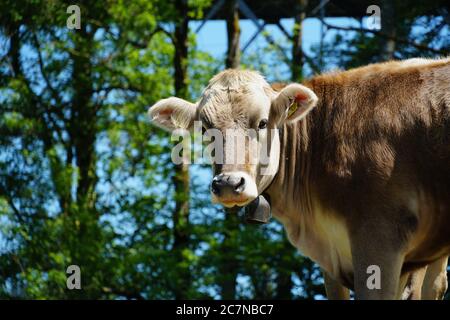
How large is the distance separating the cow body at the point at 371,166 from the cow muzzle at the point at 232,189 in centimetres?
87

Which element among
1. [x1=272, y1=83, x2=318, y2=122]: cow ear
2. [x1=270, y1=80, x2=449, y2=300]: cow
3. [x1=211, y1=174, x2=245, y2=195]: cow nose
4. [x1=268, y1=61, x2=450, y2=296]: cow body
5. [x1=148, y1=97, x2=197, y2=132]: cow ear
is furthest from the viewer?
[x1=270, y1=80, x2=449, y2=300]: cow

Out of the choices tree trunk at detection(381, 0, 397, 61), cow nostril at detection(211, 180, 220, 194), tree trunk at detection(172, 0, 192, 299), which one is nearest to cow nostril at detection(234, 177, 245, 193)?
cow nostril at detection(211, 180, 220, 194)

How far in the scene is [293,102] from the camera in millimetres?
9086

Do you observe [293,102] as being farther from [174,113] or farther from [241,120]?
[174,113]

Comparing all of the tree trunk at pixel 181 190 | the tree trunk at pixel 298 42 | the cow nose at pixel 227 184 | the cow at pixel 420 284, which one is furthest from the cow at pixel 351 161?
the tree trunk at pixel 298 42

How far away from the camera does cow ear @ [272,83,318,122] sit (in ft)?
29.5

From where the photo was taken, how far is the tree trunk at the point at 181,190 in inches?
924

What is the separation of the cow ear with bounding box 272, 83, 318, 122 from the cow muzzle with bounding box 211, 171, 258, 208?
3.09 feet

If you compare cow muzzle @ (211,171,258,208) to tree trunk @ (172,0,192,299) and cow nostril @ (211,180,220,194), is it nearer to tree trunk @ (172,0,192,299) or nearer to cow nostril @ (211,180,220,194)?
cow nostril @ (211,180,220,194)

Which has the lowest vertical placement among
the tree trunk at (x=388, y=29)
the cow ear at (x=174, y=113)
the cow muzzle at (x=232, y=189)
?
the cow muzzle at (x=232, y=189)

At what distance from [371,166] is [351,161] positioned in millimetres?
211

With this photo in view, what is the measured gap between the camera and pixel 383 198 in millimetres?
8516

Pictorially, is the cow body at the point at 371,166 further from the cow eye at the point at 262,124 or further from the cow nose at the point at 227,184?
the cow nose at the point at 227,184
